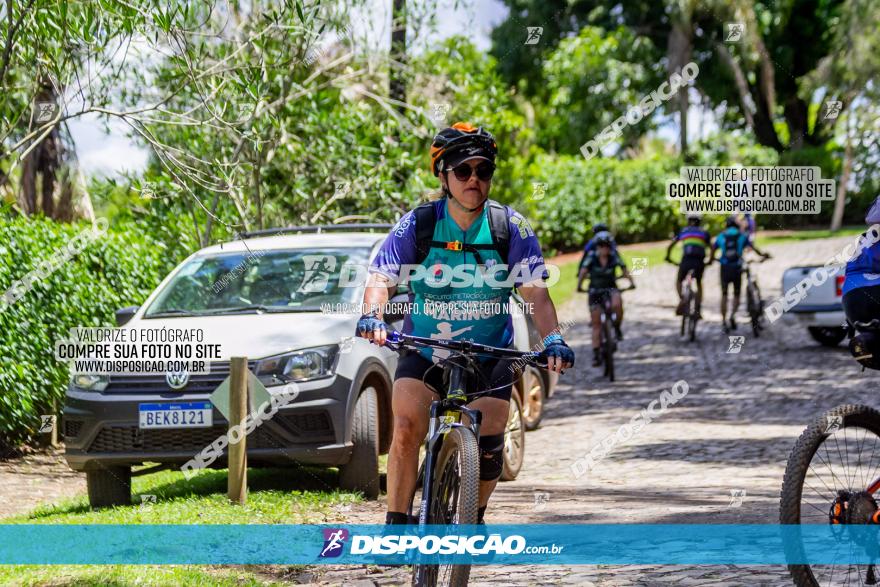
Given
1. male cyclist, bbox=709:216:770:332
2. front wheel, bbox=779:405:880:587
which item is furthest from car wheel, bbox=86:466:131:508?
male cyclist, bbox=709:216:770:332

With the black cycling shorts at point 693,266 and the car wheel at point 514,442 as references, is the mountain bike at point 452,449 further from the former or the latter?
the black cycling shorts at point 693,266

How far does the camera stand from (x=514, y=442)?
9.73m

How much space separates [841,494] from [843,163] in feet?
137

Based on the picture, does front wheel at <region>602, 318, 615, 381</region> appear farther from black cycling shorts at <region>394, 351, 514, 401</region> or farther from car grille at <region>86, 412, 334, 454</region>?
black cycling shorts at <region>394, 351, 514, 401</region>

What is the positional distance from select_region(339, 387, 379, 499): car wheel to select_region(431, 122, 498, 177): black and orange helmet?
329 cm

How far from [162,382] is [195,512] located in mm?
891

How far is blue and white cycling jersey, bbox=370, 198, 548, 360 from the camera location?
5191 mm

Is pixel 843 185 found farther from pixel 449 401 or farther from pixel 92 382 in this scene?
pixel 449 401

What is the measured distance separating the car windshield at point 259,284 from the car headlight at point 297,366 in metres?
0.63

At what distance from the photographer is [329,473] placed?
30.2 ft

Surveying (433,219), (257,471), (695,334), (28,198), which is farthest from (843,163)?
(433,219)

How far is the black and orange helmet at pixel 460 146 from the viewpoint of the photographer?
5.08m

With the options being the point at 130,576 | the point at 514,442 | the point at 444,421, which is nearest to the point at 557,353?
the point at 444,421

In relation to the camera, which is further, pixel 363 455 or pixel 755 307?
pixel 755 307
